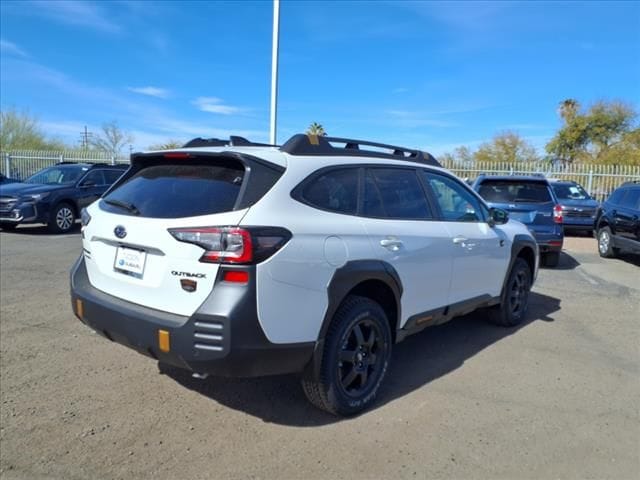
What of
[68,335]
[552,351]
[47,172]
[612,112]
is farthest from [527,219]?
[612,112]

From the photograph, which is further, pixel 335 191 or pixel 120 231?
pixel 335 191

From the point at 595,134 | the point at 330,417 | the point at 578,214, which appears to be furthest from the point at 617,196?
the point at 595,134

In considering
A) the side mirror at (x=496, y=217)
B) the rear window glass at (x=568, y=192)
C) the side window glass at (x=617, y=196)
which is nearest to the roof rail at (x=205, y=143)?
the side mirror at (x=496, y=217)

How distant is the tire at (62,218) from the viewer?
11.7 metres

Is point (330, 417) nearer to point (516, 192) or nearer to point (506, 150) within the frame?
point (516, 192)

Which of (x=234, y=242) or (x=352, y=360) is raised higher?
(x=234, y=242)

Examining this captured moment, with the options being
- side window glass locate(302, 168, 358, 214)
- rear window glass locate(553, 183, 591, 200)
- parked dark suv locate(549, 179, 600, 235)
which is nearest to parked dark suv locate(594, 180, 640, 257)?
parked dark suv locate(549, 179, 600, 235)

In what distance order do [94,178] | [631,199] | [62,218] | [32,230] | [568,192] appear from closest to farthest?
[631,199] < [62,218] < [32,230] < [94,178] < [568,192]

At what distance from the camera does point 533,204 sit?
8.74m

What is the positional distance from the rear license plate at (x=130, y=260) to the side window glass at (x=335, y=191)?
3.50 ft

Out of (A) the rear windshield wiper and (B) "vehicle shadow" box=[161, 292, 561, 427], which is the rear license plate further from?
(B) "vehicle shadow" box=[161, 292, 561, 427]

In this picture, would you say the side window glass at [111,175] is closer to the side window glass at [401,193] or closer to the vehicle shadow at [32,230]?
the vehicle shadow at [32,230]

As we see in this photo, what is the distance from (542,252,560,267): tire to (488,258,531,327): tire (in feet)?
13.0

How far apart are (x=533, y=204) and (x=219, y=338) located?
7587 mm
